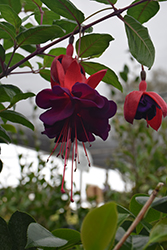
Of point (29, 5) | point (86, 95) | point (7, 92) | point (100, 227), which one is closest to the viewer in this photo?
point (100, 227)

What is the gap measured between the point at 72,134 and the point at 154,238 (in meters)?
0.22

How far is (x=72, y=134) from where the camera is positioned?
346 millimetres

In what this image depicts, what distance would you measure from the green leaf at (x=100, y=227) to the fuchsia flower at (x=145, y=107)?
232 millimetres

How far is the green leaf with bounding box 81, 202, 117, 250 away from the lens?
0.43ft

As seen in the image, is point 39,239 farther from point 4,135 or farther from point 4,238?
point 4,135

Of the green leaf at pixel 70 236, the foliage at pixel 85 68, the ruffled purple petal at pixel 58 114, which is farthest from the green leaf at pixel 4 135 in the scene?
the green leaf at pixel 70 236

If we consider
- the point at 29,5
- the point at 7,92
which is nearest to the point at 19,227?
the point at 7,92

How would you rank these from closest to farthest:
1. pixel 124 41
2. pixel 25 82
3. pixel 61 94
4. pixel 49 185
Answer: pixel 61 94, pixel 49 185, pixel 124 41, pixel 25 82

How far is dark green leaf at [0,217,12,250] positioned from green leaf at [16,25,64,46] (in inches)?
10.1

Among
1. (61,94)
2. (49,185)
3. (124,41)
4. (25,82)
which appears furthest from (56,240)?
(25,82)

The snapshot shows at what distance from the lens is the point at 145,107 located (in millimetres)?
370

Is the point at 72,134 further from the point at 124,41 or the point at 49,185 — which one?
the point at 124,41

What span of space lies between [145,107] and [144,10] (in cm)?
17

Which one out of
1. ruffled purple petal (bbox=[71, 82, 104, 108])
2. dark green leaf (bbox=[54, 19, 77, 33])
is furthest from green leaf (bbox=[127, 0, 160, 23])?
ruffled purple petal (bbox=[71, 82, 104, 108])
